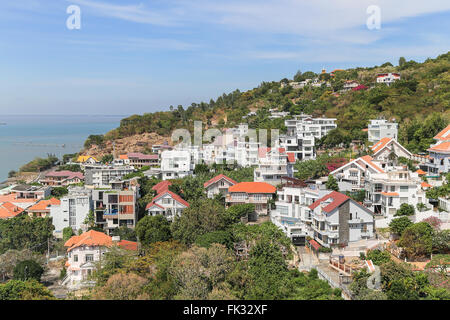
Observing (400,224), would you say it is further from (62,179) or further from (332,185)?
(62,179)

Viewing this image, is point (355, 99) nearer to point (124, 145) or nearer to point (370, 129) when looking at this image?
point (370, 129)

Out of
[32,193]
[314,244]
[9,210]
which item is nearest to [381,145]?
[314,244]

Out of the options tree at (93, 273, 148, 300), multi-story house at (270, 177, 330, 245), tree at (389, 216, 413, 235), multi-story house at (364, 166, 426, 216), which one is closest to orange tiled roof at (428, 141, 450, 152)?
multi-story house at (364, 166, 426, 216)

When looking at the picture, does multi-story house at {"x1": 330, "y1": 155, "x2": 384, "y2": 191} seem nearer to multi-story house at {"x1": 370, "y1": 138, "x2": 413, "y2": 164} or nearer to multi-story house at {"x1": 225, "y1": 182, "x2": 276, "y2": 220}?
multi-story house at {"x1": 370, "y1": 138, "x2": 413, "y2": 164}

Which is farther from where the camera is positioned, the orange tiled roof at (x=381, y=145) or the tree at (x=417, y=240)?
the orange tiled roof at (x=381, y=145)

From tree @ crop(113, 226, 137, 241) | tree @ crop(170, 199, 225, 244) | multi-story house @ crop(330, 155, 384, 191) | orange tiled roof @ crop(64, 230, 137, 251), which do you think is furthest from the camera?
multi-story house @ crop(330, 155, 384, 191)

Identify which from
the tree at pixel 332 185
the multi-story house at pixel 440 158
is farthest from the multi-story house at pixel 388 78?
the tree at pixel 332 185

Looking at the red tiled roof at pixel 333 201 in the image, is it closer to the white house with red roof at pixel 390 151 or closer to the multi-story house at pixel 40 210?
the white house with red roof at pixel 390 151
